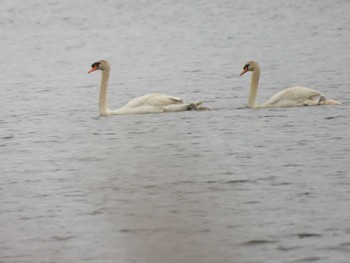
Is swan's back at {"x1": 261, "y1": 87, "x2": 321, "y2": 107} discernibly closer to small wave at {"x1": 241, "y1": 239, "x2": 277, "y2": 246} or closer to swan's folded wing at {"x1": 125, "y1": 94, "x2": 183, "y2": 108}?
swan's folded wing at {"x1": 125, "y1": 94, "x2": 183, "y2": 108}

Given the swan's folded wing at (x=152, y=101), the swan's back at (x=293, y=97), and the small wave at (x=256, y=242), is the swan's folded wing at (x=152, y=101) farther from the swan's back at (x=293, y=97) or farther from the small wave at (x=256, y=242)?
the small wave at (x=256, y=242)

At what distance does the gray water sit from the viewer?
9.48 m

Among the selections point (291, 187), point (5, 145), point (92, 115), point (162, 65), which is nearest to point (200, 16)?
point (162, 65)

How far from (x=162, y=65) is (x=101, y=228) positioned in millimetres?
17971


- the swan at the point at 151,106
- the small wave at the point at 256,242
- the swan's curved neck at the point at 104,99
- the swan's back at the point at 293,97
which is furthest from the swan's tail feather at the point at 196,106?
the small wave at the point at 256,242

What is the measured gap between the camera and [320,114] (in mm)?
17688

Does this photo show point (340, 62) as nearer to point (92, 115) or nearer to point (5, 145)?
point (92, 115)

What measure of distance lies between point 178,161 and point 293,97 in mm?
8933

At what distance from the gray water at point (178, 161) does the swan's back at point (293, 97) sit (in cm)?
14

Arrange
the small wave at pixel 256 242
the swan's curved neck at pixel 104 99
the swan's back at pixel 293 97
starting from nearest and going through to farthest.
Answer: the small wave at pixel 256 242 < the swan's back at pixel 293 97 < the swan's curved neck at pixel 104 99

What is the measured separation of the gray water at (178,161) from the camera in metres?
9.48

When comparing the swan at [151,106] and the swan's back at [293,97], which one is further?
the swan's back at [293,97]

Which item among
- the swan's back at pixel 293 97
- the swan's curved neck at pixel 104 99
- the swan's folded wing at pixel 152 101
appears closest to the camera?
the swan's folded wing at pixel 152 101

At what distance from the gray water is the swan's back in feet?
0.48
